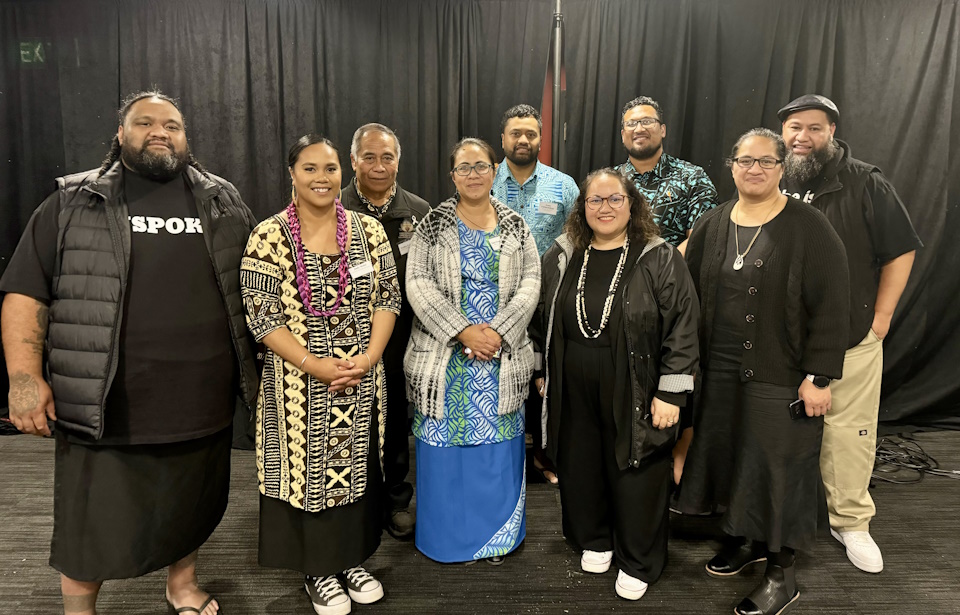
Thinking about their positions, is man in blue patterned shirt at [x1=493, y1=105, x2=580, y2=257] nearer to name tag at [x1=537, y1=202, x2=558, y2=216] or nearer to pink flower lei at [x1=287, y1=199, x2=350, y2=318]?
name tag at [x1=537, y1=202, x2=558, y2=216]

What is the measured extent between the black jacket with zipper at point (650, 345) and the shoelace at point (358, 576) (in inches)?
41.0

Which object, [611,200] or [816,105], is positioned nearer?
[611,200]

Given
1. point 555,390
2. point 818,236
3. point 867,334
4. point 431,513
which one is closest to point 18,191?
point 431,513

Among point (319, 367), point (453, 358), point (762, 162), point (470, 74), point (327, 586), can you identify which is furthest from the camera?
point (470, 74)

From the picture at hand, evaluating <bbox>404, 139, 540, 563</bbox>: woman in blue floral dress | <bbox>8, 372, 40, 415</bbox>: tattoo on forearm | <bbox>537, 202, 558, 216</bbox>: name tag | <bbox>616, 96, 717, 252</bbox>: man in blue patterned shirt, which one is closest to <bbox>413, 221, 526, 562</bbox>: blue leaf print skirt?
<bbox>404, 139, 540, 563</bbox>: woman in blue floral dress

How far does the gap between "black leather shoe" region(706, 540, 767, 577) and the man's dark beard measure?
182 cm

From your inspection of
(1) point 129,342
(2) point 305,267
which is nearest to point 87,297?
(1) point 129,342

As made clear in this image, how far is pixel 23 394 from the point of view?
181cm

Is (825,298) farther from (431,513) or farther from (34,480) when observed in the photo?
(34,480)

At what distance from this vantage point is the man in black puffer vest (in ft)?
5.88

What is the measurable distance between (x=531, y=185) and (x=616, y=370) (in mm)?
1223

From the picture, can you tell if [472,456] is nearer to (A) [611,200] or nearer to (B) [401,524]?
(B) [401,524]

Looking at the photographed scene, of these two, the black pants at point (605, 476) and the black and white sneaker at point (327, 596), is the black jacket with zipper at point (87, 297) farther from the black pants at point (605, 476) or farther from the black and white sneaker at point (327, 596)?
the black pants at point (605, 476)

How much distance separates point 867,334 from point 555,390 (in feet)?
4.58
